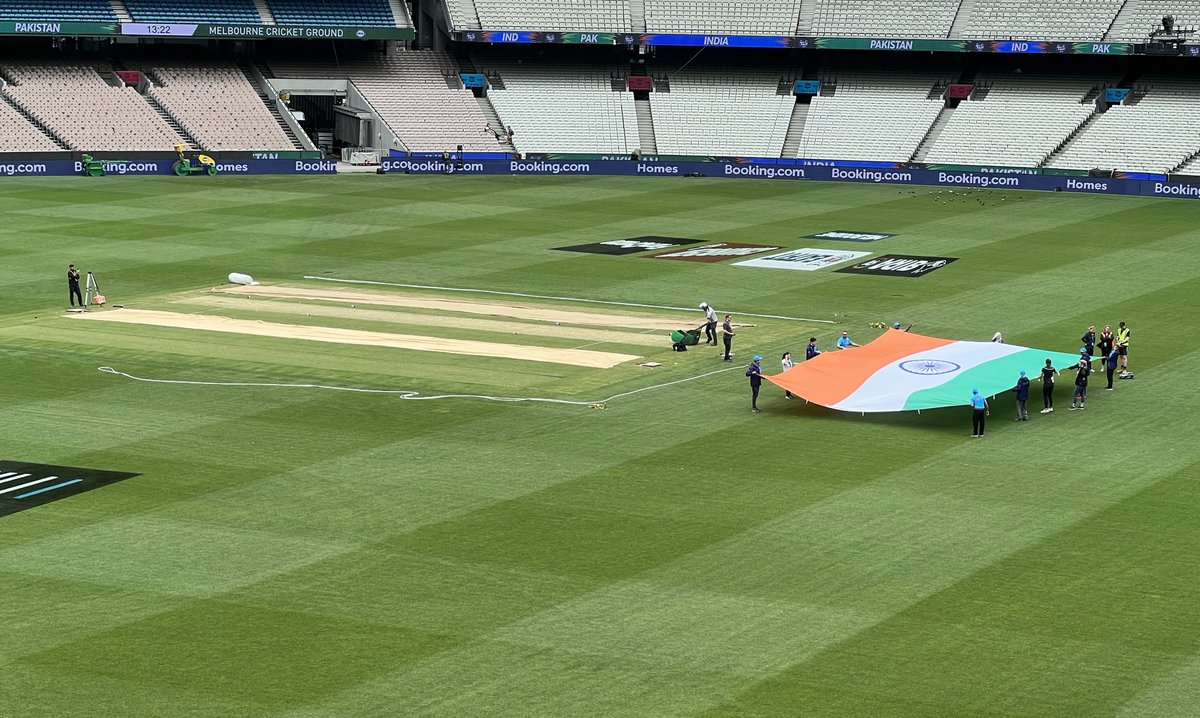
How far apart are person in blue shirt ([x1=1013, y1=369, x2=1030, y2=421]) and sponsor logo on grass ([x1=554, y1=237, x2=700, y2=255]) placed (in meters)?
28.4

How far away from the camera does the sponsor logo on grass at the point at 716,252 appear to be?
6212 cm

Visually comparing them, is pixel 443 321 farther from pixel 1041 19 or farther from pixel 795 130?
pixel 1041 19

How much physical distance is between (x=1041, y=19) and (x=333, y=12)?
142 feet

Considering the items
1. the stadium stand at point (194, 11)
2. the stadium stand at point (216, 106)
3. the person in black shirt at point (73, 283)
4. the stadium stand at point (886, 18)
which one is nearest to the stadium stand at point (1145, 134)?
the stadium stand at point (886, 18)

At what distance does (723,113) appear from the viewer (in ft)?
334

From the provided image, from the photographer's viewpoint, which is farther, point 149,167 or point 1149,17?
point 1149,17

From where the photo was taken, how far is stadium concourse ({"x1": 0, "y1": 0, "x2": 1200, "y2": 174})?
93188 mm

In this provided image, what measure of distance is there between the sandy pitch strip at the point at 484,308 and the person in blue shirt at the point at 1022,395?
1352cm

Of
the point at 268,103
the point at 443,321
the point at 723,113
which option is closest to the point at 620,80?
the point at 723,113

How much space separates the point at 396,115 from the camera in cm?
9994

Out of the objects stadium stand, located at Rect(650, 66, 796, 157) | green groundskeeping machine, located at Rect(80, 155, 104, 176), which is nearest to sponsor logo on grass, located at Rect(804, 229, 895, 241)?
stadium stand, located at Rect(650, 66, 796, 157)

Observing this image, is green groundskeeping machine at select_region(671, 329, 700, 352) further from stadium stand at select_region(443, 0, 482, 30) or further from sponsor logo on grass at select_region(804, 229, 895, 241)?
stadium stand at select_region(443, 0, 482, 30)

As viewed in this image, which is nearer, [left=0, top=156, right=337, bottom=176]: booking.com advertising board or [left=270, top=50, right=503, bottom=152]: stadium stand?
[left=0, top=156, right=337, bottom=176]: booking.com advertising board

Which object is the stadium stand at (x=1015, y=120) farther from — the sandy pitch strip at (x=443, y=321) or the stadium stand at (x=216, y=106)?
the sandy pitch strip at (x=443, y=321)
